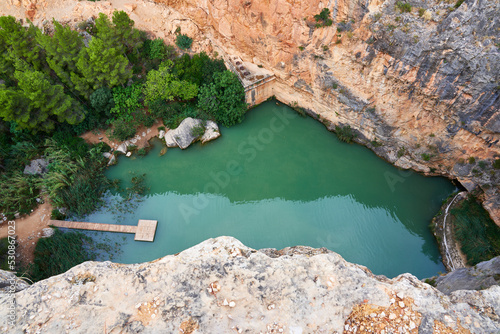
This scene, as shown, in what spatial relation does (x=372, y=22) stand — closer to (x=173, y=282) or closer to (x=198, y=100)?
(x=198, y=100)

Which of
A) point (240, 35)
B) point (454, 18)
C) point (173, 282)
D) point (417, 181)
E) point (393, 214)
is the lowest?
point (393, 214)

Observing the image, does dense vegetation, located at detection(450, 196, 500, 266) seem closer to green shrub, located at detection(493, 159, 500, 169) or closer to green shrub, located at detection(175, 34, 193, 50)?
green shrub, located at detection(493, 159, 500, 169)

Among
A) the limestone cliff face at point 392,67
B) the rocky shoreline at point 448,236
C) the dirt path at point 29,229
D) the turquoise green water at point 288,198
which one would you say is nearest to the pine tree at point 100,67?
the turquoise green water at point 288,198

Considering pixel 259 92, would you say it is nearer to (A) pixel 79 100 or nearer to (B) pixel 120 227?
(A) pixel 79 100

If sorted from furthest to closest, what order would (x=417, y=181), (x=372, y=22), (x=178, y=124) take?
(x=178, y=124)
(x=417, y=181)
(x=372, y=22)

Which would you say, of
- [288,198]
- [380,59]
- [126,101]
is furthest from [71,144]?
[380,59]

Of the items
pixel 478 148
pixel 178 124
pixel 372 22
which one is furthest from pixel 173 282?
pixel 478 148

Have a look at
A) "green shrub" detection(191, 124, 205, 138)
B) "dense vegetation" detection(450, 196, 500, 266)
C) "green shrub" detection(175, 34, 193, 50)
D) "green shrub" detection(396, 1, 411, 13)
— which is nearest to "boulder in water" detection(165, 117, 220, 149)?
"green shrub" detection(191, 124, 205, 138)
